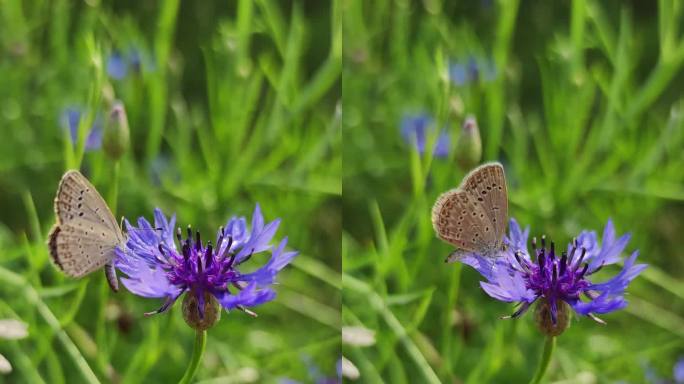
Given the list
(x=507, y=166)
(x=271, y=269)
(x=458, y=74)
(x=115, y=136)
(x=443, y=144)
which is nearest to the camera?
(x=271, y=269)

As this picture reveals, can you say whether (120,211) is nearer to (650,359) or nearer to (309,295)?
(309,295)

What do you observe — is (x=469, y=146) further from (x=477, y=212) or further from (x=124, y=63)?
(x=124, y=63)

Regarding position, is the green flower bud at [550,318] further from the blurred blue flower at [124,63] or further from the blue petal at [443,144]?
the blurred blue flower at [124,63]

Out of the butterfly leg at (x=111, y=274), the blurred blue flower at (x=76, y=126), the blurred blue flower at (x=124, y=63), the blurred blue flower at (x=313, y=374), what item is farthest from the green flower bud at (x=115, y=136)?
the blurred blue flower at (x=313, y=374)

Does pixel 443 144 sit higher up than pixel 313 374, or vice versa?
pixel 443 144

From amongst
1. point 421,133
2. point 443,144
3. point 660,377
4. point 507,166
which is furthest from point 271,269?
point 660,377

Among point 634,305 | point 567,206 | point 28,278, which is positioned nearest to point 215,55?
point 28,278
